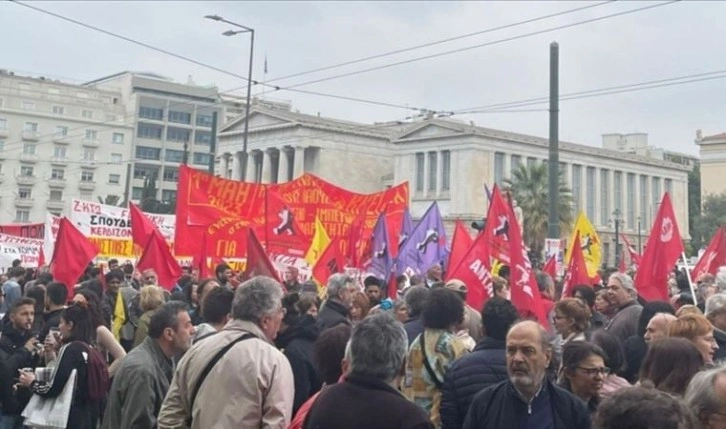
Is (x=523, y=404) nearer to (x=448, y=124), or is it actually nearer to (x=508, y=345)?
(x=508, y=345)

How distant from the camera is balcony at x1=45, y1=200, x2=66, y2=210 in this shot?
269 ft

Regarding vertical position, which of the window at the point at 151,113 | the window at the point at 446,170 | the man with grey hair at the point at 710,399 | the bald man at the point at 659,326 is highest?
the window at the point at 151,113

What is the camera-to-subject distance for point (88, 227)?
18.0 meters

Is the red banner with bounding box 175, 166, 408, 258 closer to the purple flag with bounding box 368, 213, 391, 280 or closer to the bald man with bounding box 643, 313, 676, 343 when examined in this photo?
the purple flag with bounding box 368, 213, 391, 280

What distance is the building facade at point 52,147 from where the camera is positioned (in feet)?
268

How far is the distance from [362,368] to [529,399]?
0.87m

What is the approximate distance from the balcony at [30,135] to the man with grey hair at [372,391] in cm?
8499

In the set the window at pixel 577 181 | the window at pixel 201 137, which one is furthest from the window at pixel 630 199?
the window at pixel 201 137

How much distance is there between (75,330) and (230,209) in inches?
347

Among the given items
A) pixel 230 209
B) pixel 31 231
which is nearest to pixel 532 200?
pixel 31 231

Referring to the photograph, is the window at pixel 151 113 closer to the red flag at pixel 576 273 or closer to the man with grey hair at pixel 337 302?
the red flag at pixel 576 273

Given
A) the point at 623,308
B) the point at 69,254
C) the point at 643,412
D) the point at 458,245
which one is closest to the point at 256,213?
the point at 69,254

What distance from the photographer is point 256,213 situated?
48.3 ft

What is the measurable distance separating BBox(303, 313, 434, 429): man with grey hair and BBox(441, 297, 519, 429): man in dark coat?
41.3 inches
